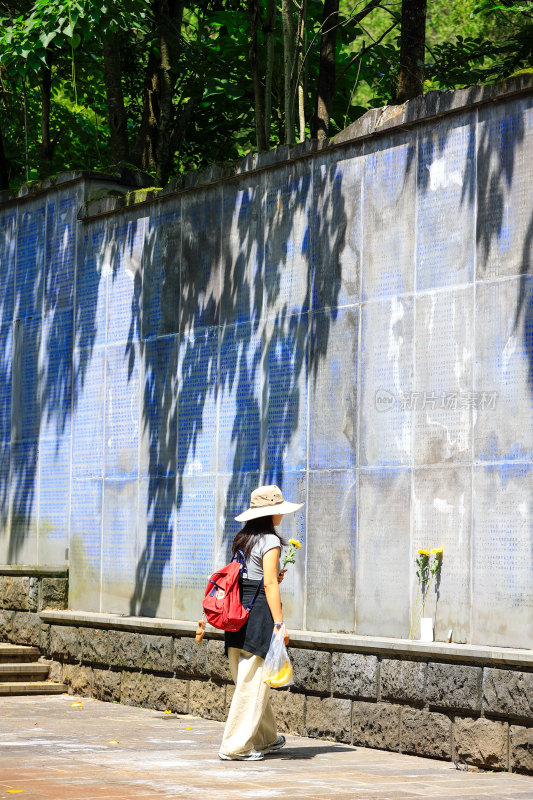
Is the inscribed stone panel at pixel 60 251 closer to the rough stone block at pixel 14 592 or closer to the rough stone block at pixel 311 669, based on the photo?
the rough stone block at pixel 14 592

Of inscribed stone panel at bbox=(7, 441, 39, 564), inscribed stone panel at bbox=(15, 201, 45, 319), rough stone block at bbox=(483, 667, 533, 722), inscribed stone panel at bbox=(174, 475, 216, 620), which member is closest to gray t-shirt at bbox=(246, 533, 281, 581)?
rough stone block at bbox=(483, 667, 533, 722)

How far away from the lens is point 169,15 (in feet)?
54.6

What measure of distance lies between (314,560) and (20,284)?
19.5ft

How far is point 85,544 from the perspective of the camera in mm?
12812

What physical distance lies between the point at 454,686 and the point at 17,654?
236 inches

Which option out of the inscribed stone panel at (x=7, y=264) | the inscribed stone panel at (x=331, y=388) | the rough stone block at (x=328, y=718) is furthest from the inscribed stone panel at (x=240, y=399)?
the inscribed stone panel at (x=7, y=264)

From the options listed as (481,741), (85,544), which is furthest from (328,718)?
(85,544)

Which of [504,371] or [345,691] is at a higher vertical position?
[504,371]

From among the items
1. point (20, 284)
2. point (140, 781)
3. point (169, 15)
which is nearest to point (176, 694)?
point (140, 781)

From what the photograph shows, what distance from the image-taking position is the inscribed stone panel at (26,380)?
45.6 feet

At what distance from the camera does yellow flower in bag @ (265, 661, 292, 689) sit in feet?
26.6

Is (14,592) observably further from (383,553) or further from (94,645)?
(383,553)

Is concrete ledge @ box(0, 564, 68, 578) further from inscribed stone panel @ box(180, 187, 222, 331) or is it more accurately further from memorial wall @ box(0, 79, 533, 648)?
inscribed stone panel @ box(180, 187, 222, 331)

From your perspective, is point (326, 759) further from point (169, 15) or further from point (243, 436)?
point (169, 15)
